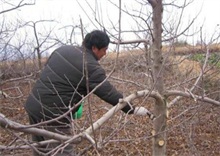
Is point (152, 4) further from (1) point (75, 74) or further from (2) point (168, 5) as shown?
(1) point (75, 74)

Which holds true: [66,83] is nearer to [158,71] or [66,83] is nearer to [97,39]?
[97,39]

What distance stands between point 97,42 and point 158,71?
58 centimetres

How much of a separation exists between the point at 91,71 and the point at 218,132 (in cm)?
515

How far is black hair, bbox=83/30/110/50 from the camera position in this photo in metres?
2.90

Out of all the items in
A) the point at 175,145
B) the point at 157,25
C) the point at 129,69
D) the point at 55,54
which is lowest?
the point at 175,145

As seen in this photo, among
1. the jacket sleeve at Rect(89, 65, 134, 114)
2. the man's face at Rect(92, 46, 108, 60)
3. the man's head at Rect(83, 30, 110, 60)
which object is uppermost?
the man's head at Rect(83, 30, 110, 60)

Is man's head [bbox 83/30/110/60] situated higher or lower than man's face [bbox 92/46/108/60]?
higher

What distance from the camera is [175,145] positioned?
6.53 m

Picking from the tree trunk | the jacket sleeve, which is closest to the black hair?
the jacket sleeve

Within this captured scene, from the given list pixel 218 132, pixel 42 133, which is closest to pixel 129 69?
pixel 42 133

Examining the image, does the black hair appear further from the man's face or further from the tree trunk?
the tree trunk

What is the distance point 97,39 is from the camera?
117 inches

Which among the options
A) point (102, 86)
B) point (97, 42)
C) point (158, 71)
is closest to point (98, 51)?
point (97, 42)

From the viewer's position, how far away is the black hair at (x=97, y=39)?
2898 mm
